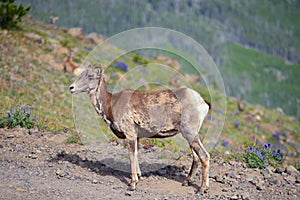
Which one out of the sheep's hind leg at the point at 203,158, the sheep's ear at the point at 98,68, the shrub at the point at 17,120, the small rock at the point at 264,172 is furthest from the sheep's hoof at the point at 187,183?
the shrub at the point at 17,120

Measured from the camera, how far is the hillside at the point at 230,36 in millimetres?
109312

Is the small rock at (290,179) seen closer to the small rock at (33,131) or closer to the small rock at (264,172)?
Answer: the small rock at (264,172)

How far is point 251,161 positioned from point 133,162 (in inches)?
156

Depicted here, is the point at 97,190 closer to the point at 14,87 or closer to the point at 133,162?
the point at 133,162

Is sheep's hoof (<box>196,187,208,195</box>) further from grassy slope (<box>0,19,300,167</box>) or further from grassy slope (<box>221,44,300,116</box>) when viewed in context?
grassy slope (<box>221,44,300,116</box>)

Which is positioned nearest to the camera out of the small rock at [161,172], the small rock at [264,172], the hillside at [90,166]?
the hillside at [90,166]

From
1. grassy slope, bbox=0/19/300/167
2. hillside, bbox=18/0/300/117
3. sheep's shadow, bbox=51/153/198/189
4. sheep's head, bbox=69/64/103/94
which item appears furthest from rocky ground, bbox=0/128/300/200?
hillside, bbox=18/0/300/117

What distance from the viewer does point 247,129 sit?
1141 inches

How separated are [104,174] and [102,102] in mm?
1862

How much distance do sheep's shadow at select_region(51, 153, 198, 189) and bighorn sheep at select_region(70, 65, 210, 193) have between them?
2.01ft

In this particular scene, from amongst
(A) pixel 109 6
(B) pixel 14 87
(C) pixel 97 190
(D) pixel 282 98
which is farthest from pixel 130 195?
(A) pixel 109 6

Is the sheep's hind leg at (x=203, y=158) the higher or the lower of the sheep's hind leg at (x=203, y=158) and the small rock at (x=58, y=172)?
the higher

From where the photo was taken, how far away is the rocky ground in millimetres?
9328

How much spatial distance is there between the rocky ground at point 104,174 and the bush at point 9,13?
566 inches
